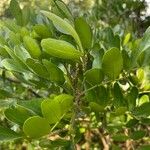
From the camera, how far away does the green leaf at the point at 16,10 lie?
122cm

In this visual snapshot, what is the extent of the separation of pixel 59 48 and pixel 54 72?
0.08m

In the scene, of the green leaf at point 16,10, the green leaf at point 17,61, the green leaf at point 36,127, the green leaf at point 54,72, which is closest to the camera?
the green leaf at point 36,127

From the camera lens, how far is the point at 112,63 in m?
0.95

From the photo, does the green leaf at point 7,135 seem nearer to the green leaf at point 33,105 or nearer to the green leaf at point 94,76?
the green leaf at point 33,105

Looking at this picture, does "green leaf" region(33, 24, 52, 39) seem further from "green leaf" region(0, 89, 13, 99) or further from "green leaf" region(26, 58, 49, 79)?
"green leaf" region(0, 89, 13, 99)

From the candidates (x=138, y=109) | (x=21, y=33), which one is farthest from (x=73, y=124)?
(x=21, y=33)

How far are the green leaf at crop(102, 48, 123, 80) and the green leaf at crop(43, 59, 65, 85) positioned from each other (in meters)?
0.10

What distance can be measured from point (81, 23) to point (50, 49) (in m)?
0.08

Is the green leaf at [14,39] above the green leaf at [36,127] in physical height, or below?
above

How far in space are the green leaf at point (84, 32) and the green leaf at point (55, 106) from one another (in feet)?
0.43

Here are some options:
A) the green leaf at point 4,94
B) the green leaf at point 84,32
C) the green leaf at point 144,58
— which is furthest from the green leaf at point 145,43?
the green leaf at point 4,94

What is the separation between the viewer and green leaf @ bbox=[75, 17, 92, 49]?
37.0 inches

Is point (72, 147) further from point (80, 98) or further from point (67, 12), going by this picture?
point (67, 12)

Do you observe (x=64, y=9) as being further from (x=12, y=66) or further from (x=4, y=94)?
(x=4, y=94)
